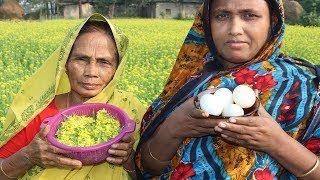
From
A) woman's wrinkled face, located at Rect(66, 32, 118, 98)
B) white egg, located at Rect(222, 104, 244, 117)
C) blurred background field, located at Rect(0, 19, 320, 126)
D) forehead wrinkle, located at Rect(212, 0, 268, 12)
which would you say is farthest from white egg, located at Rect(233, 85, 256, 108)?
blurred background field, located at Rect(0, 19, 320, 126)

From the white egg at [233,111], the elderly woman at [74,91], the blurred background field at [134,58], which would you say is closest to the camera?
the white egg at [233,111]

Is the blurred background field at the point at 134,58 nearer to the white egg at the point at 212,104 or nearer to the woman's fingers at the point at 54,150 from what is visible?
the woman's fingers at the point at 54,150

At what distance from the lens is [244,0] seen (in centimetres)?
216

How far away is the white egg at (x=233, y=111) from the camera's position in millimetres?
1883

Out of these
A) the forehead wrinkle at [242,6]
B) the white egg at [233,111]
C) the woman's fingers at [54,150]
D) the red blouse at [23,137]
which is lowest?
the red blouse at [23,137]

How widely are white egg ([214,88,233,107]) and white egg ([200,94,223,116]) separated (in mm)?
19

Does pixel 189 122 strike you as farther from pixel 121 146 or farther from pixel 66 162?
pixel 66 162

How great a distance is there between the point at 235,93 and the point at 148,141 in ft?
2.04

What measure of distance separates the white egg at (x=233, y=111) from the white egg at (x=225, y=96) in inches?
0.8

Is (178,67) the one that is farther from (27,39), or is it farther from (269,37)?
(27,39)

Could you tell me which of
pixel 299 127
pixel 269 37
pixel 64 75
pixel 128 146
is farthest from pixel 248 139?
pixel 64 75

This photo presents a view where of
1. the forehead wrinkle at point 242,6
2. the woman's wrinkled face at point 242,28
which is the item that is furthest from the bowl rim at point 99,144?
the forehead wrinkle at point 242,6

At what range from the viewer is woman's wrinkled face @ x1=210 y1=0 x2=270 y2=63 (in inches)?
84.8

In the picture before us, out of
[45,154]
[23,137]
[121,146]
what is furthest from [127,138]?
[23,137]
